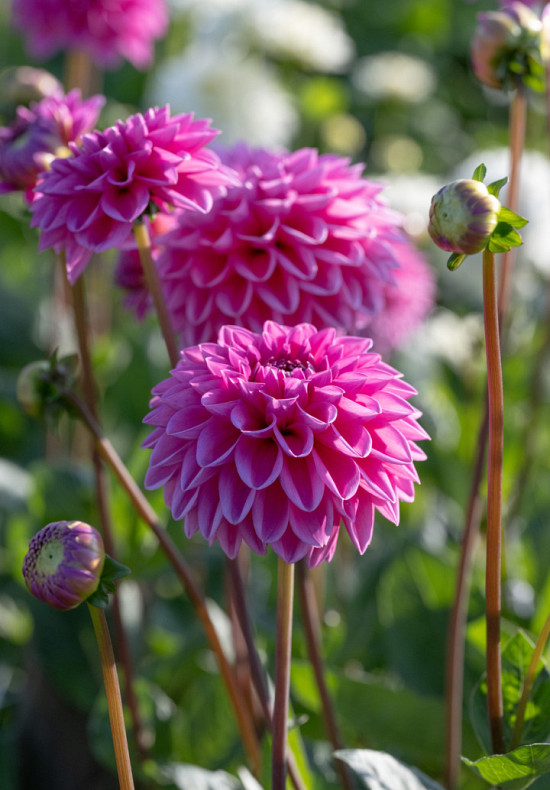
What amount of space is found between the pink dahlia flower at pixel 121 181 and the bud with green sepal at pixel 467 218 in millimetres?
132

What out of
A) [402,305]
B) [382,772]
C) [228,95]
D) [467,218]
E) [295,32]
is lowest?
[382,772]

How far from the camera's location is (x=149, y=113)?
475 millimetres

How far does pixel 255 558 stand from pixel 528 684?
586 mm

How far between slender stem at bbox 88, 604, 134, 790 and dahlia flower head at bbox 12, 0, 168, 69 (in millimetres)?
863

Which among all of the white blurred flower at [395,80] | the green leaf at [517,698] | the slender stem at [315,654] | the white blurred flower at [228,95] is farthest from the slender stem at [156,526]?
the white blurred flower at [395,80]

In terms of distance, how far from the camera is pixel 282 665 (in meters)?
0.42

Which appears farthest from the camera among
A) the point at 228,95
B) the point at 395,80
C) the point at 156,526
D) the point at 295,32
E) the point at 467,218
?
the point at 395,80

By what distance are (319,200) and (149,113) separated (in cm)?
11

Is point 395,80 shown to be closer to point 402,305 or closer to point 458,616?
point 402,305

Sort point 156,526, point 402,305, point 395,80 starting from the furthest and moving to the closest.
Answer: point 395,80 → point 402,305 → point 156,526

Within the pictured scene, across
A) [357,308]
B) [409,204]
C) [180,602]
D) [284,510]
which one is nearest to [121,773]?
[284,510]

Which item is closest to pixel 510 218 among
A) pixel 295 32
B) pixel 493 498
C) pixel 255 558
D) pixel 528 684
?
pixel 493 498

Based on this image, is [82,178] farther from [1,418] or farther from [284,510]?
[1,418]

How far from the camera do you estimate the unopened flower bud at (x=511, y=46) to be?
53cm
